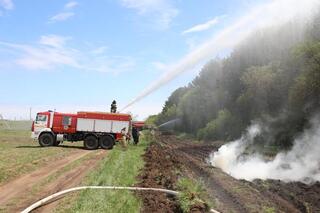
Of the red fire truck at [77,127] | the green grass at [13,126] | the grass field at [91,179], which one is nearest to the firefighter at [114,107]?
the red fire truck at [77,127]

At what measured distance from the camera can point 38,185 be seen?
18234 mm

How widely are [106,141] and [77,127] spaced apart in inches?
111

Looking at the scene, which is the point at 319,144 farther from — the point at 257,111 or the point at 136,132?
the point at 257,111

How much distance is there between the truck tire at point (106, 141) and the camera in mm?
40156

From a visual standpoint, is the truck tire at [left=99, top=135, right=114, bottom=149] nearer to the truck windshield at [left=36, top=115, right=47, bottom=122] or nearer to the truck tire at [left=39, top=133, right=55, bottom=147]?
the truck tire at [left=39, top=133, right=55, bottom=147]

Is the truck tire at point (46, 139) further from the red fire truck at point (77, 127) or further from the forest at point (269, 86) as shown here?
the forest at point (269, 86)

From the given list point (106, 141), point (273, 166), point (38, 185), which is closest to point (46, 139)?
point (106, 141)

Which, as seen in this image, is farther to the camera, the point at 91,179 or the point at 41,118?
the point at 41,118

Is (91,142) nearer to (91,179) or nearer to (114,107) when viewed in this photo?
(114,107)

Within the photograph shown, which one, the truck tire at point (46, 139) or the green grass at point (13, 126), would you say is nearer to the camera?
the truck tire at point (46, 139)

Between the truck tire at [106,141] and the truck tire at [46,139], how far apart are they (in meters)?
4.32

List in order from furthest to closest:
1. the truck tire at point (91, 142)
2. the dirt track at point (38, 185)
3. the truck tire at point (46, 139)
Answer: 1. the truck tire at point (46, 139)
2. the truck tire at point (91, 142)
3. the dirt track at point (38, 185)

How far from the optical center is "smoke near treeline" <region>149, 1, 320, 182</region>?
29844 mm

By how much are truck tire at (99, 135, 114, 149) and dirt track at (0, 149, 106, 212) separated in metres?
13.6
